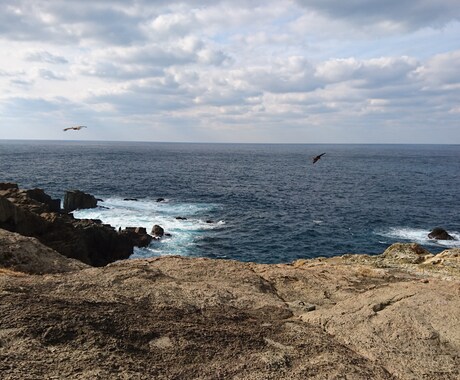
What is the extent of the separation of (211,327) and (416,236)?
4906 cm

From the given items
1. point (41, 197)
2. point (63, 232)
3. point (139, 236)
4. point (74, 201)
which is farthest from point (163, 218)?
point (63, 232)

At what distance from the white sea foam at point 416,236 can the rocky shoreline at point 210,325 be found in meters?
37.6

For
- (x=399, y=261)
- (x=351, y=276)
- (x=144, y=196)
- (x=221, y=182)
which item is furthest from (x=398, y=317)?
(x=221, y=182)

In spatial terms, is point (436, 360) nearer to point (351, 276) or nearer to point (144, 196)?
point (351, 276)

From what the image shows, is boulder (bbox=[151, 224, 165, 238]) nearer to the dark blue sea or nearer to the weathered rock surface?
the dark blue sea

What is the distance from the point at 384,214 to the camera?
6425 centimetres

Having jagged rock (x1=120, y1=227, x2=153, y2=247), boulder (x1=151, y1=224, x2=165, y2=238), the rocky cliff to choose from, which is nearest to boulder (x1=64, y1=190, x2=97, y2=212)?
jagged rock (x1=120, y1=227, x2=153, y2=247)

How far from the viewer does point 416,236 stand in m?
51.5

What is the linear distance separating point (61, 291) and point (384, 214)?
6178 cm

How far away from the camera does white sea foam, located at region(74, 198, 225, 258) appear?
149 ft

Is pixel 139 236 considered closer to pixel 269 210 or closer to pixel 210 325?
pixel 269 210

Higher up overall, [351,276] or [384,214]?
[351,276]

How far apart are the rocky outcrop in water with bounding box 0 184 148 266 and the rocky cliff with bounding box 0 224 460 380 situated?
60.6ft

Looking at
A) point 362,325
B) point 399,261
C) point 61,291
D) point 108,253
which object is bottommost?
point 108,253
